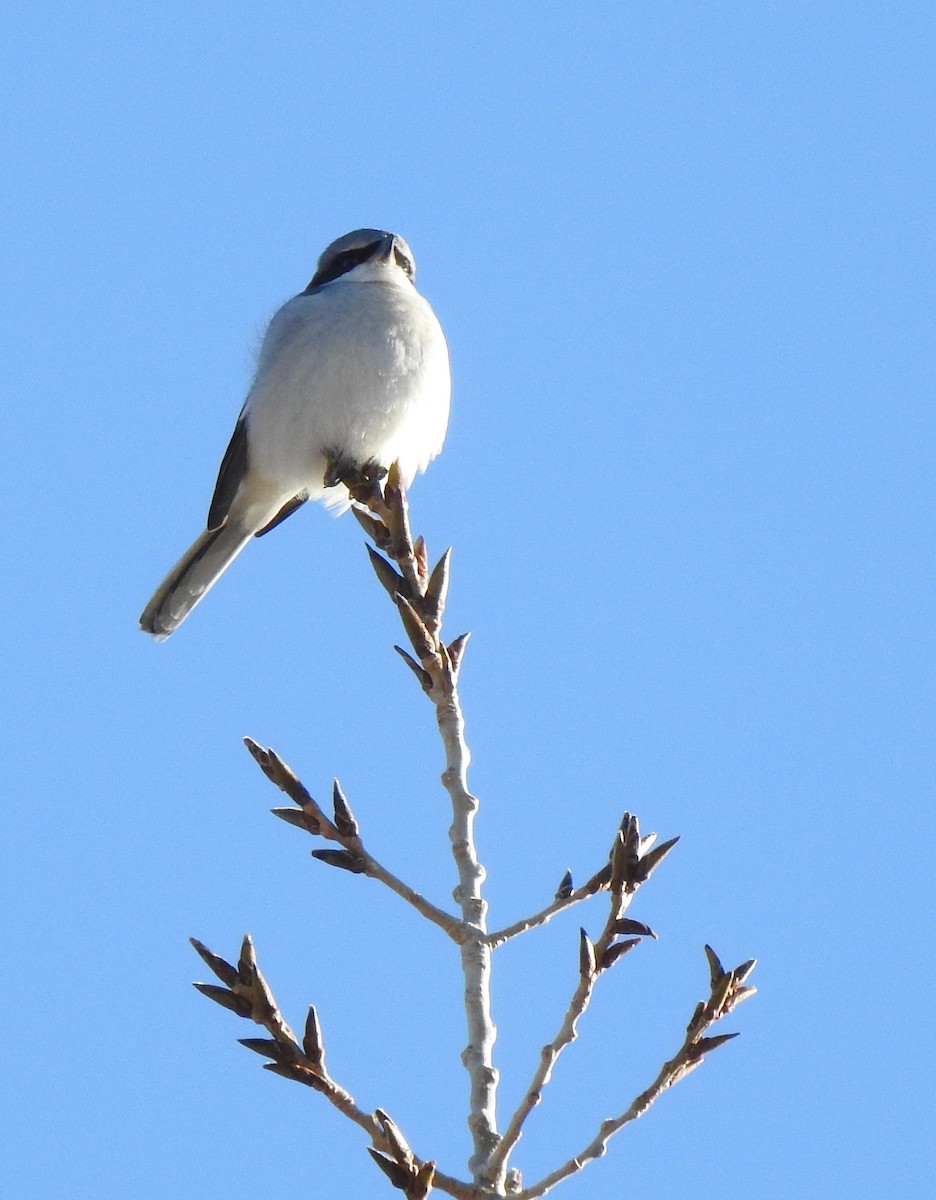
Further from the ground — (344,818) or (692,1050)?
(344,818)

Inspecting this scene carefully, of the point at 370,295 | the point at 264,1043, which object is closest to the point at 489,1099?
the point at 264,1043

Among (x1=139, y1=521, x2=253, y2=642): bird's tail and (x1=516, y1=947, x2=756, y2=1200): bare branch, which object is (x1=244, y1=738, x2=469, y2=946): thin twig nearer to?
(x1=516, y1=947, x2=756, y2=1200): bare branch

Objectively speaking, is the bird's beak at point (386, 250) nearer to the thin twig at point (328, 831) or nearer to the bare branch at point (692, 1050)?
the thin twig at point (328, 831)

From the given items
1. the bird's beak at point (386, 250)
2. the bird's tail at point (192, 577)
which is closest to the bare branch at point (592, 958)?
Result: the bird's tail at point (192, 577)

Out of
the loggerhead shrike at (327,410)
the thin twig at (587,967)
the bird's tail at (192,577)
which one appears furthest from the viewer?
the bird's tail at (192,577)

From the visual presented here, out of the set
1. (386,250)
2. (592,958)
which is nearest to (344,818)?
(592,958)

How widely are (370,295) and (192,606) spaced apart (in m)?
1.60

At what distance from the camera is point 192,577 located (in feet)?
22.5

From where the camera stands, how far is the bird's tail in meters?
6.71

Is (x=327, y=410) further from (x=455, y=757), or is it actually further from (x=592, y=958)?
(x=592, y=958)

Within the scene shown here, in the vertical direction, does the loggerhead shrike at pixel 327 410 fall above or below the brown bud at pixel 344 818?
above

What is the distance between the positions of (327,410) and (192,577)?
1.28 meters

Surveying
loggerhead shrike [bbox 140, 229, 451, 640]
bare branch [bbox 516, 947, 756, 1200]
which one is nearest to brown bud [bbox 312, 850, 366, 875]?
bare branch [bbox 516, 947, 756, 1200]

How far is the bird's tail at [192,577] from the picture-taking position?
6.71 m
